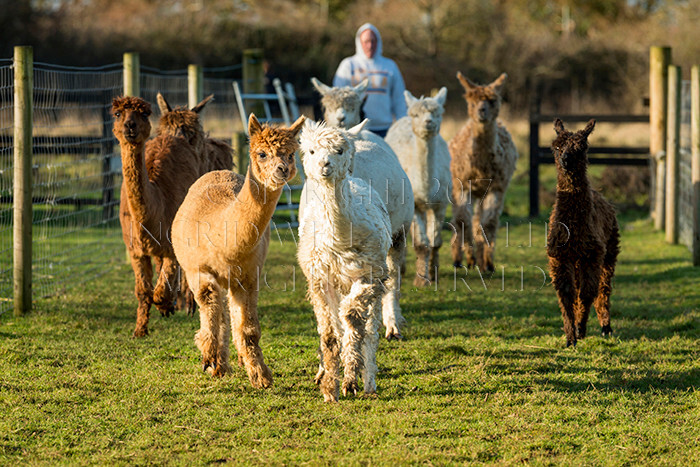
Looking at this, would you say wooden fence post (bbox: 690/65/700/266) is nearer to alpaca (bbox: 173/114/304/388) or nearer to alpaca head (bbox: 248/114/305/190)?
alpaca (bbox: 173/114/304/388)

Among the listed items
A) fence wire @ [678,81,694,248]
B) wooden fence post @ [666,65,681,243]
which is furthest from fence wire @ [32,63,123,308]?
fence wire @ [678,81,694,248]

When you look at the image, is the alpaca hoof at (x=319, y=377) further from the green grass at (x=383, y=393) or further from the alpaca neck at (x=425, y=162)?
the alpaca neck at (x=425, y=162)

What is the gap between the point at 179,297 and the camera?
694 centimetres

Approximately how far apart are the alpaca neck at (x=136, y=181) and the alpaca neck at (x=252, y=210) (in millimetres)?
1398

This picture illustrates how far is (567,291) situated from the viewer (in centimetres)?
568

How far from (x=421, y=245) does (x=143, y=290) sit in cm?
262

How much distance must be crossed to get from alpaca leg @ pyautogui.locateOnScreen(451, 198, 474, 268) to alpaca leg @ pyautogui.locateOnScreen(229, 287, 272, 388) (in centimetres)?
416

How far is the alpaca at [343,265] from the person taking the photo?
14.1ft

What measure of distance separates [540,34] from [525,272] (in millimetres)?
24124

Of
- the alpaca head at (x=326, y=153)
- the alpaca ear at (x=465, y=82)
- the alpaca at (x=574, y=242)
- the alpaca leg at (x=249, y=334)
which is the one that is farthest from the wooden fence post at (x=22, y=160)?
the alpaca ear at (x=465, y=82)

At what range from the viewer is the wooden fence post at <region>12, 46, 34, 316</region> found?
643cm

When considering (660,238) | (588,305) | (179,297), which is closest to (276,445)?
(588,305)

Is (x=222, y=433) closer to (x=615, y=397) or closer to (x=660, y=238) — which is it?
(x=615, y=397)

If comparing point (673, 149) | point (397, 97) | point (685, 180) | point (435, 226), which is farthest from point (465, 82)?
point (685, 180)
